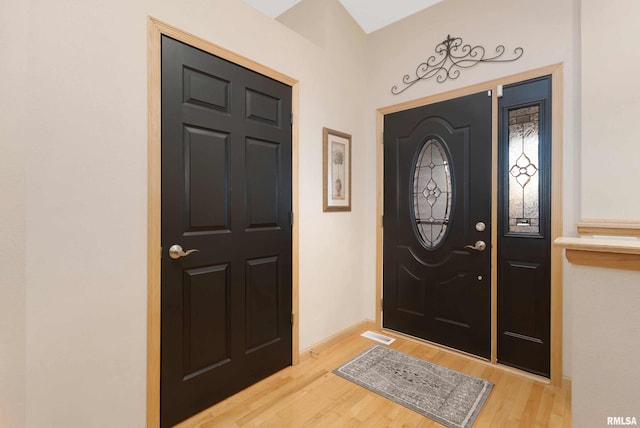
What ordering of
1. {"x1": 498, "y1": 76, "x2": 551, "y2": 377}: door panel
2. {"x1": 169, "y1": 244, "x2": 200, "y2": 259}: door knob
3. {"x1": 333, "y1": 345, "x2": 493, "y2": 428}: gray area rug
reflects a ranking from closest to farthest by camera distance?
{"x1": 169, "y1": 244, "x2": 200, "y2": 259}: door knob → {"x1": 333, "y1": 345, "x2": 493, "y2": 428}: gray area rug → {"x1": 498, "y1": 76, "x2": 551, "y2": 377}: door panel

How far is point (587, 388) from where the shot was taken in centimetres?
109

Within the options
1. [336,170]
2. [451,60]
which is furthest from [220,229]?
[451,60]

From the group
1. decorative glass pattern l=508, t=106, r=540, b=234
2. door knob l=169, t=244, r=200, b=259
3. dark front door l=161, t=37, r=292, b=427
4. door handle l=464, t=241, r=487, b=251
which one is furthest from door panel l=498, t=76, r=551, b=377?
door knob l=169, t=244, r=200, b=259

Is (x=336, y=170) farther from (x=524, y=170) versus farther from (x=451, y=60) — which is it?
(x=524, y=170)

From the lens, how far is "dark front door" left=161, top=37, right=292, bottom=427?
1696 mm

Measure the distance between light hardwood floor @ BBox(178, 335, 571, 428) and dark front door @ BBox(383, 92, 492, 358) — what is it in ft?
1.34

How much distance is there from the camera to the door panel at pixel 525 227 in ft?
7.01

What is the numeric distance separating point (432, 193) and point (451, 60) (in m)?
1.16

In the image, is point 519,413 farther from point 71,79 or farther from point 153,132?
point 71,79

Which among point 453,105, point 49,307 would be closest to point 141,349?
point 49,307

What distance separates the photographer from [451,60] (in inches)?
102

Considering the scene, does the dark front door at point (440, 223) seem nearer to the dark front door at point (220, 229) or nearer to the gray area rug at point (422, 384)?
the gray area rug at point (422, 384)

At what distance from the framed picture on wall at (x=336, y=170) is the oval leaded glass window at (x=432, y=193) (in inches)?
25.5

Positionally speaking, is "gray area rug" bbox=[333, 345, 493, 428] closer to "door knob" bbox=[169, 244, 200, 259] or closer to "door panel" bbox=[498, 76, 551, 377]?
"door panel" bbox=[498, 76, 551, 377]
